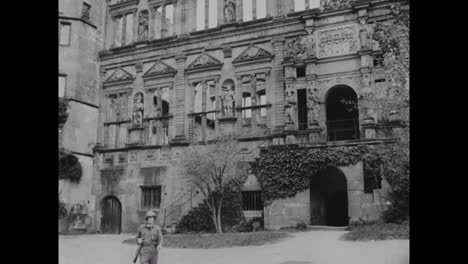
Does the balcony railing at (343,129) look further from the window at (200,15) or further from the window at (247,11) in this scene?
the window at (200,15)

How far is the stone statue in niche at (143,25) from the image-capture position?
35.3 feet

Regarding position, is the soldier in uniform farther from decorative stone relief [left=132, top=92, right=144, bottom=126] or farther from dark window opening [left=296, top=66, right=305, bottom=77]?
dark window opening [left=296, top=66, right=305, bottom=77]

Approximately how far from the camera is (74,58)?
11055 millimetres

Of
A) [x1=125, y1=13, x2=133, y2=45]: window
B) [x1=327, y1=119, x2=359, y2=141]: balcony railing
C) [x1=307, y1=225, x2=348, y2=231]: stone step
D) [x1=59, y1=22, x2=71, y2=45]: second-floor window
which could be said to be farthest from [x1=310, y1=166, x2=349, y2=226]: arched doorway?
[x1=59, y1=22, x2=71, y2=45]: second-floor window

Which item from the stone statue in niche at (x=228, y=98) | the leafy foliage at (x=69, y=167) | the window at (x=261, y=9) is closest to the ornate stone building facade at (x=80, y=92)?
the leafy foliage at (x=69, y=167)

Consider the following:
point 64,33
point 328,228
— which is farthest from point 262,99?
point 64,33

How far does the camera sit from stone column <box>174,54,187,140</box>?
10008 millimetres

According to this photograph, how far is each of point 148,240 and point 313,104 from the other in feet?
14.9

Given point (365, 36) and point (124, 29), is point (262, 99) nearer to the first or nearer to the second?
point (365, 36)

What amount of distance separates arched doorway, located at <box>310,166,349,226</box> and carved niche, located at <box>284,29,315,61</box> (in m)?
2.49

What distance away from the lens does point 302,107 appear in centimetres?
959

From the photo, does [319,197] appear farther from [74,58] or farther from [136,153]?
[74,58]
